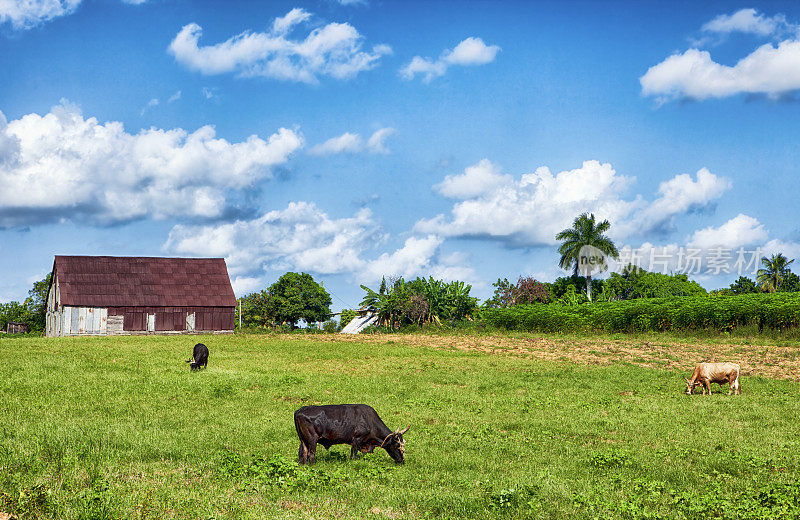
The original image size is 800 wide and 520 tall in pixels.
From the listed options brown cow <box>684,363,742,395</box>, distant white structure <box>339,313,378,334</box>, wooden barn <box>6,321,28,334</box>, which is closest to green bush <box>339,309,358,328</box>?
distant white structure <box>339,313,378,334</box>

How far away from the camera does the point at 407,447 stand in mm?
13000

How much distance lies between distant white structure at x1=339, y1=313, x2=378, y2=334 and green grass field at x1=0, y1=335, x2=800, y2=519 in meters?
41.2

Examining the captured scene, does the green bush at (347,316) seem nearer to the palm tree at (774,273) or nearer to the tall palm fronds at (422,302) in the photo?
the tall palm fronds at (422,302)

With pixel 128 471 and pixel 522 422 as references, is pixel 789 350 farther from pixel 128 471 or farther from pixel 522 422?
pixel 128 471

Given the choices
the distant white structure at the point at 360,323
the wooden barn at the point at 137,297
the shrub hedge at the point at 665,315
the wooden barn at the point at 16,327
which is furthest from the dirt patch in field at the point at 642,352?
the wooden barn at the point at 16,327

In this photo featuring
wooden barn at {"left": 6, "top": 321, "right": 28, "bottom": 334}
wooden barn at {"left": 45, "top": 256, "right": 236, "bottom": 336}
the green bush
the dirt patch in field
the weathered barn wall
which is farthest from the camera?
wooden barn at {"left": 6, "top": 321, "right": 28, "bottom": 334}

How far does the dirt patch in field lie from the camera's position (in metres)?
28.3

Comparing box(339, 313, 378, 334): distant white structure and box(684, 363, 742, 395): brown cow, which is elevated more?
box(339, 313, 378, 334): distant white structure

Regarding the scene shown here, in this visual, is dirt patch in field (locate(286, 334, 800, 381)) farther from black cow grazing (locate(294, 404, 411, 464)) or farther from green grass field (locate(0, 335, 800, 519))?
black cow grazing (locate(294, 404, 411, 464))

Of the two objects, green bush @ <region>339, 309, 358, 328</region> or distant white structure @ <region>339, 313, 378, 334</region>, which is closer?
distant white structure @ <region>339, 313, 378, 334</region>

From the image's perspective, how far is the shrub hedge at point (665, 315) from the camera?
39406 millimetres

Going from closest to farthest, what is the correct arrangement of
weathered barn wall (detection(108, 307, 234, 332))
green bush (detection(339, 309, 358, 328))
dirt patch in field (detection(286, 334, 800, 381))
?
dirt patch in field (detection(286, 334, 800, 381)), weathered barn wall (detection(108, 307, 234, 332)), green bush (detection(339, 309, 358, 328))

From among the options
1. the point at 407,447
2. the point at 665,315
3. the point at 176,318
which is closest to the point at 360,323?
the point at 176,318

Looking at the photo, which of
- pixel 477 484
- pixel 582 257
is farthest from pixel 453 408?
pixel 582 257
